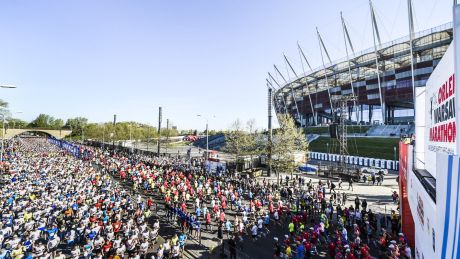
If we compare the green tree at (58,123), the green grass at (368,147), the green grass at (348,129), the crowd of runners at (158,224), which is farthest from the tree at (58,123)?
the crowd of runners at (158,224)

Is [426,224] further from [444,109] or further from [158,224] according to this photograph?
[158,224]

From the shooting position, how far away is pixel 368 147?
175ft

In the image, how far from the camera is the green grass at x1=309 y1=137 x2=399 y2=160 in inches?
1888

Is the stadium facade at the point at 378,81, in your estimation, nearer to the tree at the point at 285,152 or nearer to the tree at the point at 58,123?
the tree at the point at 285,152

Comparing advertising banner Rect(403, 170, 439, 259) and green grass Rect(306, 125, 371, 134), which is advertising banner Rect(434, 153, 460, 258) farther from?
green grass Rect(306, 125, 371, 134)

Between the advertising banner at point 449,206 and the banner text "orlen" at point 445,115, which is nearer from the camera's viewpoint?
the advertising banner at point 449,206

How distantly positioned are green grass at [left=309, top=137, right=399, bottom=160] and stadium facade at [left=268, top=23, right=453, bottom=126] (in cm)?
772

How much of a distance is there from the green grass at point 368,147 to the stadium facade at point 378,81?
25.3 ft

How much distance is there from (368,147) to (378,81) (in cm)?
1823

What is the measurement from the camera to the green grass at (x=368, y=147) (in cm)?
4795

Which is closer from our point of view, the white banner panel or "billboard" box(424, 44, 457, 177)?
the white banner panel

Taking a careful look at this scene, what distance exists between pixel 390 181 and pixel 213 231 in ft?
86.0

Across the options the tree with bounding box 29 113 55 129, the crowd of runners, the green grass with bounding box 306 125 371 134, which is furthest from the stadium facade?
the tree with bounding box 29 113 55 129

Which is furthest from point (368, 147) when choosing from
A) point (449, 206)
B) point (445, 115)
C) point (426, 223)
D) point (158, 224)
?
point (449, 206)
